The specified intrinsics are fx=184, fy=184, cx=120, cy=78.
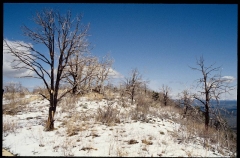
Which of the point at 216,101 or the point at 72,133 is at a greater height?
the point at 216,101

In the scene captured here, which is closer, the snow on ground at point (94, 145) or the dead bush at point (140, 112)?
the snow on ground at point (94, 145)

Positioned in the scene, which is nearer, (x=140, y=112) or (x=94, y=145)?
(x=94, y=145)

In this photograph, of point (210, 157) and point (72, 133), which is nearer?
point (210, 157)

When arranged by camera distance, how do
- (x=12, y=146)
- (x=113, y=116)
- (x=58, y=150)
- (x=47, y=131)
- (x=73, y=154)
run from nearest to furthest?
(x=73, y=154), (x=58, y=150), (x=12, y=146), (x=47, y=131), (x=113, y=116)

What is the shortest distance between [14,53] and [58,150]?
3488 millimetres

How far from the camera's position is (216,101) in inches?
256

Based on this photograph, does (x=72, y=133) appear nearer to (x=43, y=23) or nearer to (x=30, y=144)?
(x=30, y=144)

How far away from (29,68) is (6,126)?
2220mm

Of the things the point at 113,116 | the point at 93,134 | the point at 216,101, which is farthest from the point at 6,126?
the point at 216,101

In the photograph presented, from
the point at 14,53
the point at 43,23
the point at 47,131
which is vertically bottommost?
the point at 47,131

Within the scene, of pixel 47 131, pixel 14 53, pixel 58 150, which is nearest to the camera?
pixel 58 150

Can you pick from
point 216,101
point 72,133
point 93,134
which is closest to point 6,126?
point 72,133

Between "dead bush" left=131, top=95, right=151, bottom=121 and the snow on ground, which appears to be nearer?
the snow on ground

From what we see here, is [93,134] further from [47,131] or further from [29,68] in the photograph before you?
[29,68]
